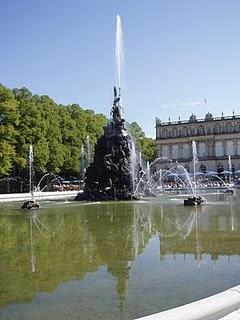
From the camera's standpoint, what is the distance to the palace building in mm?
107562

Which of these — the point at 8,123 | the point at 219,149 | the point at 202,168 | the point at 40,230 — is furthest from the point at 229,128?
the point at 40,230

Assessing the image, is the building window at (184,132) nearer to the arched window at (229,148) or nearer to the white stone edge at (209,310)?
the arched window at (229,148)

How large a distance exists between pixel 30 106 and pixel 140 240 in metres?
42.6

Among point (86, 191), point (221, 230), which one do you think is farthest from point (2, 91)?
point (221, 230)

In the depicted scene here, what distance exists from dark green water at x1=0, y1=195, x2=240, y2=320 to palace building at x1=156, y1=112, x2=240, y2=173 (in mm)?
93375

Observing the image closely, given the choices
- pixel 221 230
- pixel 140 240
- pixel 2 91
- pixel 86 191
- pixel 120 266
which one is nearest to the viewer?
pixel 120 266

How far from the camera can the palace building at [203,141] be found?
107562mm

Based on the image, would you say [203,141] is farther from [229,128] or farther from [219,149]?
[229,128]

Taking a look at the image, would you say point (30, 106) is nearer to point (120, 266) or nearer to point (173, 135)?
point (120, 266)

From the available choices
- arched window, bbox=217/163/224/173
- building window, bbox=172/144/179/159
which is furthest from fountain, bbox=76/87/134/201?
building window, bbox=172/144/179/159

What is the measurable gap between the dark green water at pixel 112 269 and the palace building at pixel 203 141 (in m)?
93.4

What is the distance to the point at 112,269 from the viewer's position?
892 centimetres

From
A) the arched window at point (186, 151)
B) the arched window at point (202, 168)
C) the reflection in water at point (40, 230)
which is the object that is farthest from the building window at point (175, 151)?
the reflection in water at point (40, 230)

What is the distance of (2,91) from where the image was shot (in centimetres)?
4906
